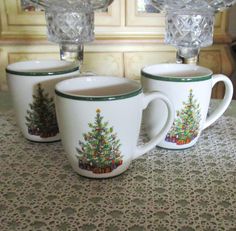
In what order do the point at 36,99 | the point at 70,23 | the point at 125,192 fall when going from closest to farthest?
the point at 125,192, the point at 36,99, the point at 70,23

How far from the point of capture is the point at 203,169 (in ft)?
1.33

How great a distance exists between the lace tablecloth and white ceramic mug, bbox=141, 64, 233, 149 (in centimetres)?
2

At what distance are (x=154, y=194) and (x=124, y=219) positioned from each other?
5cm

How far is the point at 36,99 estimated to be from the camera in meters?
0.45

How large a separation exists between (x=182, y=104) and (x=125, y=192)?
0.47 ft

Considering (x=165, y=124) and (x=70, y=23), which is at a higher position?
(x=70, y=23)

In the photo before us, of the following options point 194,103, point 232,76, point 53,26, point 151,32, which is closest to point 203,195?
point 194,103

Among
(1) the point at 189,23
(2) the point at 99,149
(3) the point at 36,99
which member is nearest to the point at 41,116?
(3) the point at 36,99

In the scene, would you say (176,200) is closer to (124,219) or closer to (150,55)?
(124,219)

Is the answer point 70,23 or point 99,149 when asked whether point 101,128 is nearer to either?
point 99,149

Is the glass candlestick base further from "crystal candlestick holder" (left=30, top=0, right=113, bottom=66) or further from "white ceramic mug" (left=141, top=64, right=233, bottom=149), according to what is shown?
"white ceramic mug" (left=141, top=64, right=233, bottom=149)

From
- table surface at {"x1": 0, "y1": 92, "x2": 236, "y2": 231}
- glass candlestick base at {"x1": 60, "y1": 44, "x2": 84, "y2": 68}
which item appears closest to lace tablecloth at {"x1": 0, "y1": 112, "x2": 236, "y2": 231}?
table surface at {"x1": 0, "y1": 92, "x2": 236, "y2": 231}

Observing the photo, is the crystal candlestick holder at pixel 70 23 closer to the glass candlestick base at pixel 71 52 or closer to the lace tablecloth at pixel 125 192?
the glass candlestick base at pixel 71 52

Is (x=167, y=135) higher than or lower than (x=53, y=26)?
lower
